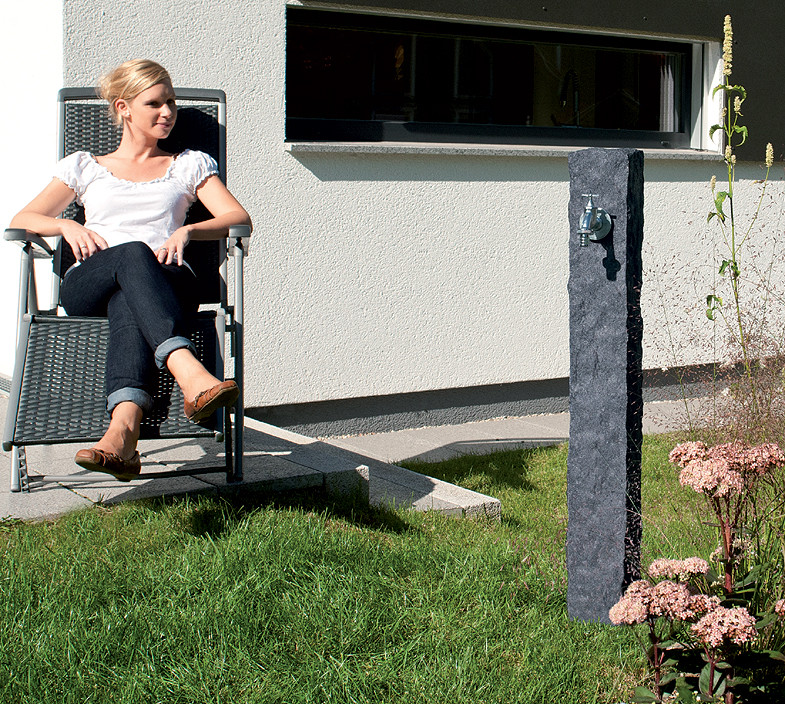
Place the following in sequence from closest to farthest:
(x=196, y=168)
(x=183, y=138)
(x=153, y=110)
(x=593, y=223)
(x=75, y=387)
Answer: (x=593, y=223), (x=75, y=387), (x=153, y=110), (x=196, y=168), (x=183, y=138)

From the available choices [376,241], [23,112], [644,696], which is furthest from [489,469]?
[23,112]

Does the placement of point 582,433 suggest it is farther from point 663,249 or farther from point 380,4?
point 663,249

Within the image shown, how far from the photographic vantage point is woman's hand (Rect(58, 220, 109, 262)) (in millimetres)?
3510

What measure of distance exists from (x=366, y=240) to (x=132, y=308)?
8.93ft

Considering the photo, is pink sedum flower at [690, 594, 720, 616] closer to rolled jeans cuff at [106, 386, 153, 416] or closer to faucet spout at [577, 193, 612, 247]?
faucet spout at [577, 193, 612, 247]

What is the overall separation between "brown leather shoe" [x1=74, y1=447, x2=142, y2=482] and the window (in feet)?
10.5

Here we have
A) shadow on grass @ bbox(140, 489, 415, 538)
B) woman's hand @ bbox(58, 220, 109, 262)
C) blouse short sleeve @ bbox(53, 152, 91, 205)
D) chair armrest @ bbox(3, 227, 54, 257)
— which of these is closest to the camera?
shadow on grass @ bbox(140, 489, 415, 538)

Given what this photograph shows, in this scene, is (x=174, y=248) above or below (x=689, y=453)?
above

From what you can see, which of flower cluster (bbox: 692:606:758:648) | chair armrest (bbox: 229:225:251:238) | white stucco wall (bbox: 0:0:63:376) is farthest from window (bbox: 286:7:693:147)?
flower cluster (bbox: 692:606:758:648)

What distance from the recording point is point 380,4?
225 inches

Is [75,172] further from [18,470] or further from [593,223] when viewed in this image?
[593,223]

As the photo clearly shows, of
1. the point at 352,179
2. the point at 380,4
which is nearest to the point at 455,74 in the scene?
the point at 380,4

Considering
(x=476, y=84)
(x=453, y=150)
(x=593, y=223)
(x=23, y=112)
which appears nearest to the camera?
(x=593, y=223)

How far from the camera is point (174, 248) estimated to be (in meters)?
3.53
